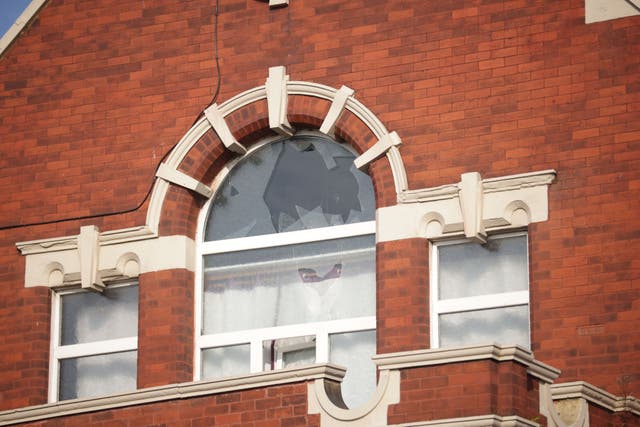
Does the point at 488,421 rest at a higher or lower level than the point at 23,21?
lower

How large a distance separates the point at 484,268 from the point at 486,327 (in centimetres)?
66

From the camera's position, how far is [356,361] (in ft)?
67.9

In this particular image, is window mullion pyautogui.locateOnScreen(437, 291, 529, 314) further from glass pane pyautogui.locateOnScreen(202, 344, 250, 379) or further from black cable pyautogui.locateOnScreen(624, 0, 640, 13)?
black cable pyautogui.locateOnScreen(624, 0, 640, 13)

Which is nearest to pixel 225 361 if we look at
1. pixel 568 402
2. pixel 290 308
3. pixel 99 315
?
pixel 290 308

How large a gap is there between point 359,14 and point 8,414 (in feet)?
19.1

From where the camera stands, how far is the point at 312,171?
21797mm

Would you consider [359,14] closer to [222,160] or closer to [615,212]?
[222,160]

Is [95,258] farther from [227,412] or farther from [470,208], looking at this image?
[470,208]

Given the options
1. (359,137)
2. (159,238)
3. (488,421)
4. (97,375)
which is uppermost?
(359,137)

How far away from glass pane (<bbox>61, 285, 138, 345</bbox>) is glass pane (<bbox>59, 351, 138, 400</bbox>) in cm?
24

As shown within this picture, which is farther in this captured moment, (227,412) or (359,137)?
(359,137)

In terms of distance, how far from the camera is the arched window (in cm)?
2100

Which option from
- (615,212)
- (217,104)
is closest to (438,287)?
(615,212)

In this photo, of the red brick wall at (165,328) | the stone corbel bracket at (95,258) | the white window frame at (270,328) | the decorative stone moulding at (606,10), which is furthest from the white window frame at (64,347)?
the decorative stone moulding at (606,10)
